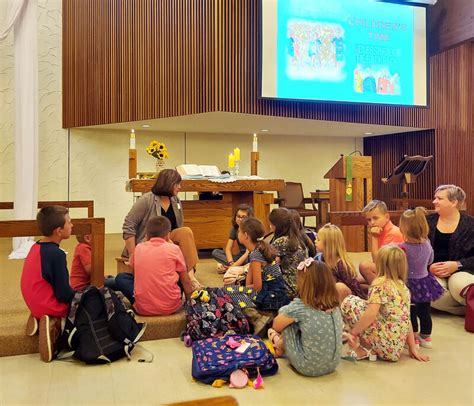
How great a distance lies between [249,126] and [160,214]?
483cm

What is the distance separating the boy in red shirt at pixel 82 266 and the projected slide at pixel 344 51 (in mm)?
4102

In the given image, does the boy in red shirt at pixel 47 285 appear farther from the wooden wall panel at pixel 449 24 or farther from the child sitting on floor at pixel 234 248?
the wooden wall panel at pixel 449 24

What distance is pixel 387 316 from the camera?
2.69m

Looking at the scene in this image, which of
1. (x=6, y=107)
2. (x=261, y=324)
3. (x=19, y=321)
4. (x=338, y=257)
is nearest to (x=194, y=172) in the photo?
(x=338, y=257)

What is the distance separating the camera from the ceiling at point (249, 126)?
7.31m

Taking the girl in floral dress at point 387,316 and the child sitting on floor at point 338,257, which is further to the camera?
the child sitting on floor at point 338,257

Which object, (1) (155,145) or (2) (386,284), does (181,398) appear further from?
(1) (155,145)

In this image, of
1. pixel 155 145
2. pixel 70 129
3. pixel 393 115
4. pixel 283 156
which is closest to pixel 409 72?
pixel 393 115

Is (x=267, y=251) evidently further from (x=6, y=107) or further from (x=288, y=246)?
(x=6, y=107)

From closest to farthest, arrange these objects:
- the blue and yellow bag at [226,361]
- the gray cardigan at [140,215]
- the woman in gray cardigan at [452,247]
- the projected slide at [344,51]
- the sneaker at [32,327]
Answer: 1. the blue and yellow bag at [226,361]
2. the sneaker at [32,327]
3. the woman in gray cardigan at [452,247]
4. the gray cardigan at [140,215]
5. the projected slide at [344,51]

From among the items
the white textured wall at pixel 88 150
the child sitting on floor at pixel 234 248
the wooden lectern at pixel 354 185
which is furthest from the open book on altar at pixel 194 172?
the white textured wall at pixel 88 150


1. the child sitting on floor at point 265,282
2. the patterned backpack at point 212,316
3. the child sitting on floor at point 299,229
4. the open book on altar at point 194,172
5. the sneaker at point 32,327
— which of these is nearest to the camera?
the sneaker at point 32,327

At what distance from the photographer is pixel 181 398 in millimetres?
2213

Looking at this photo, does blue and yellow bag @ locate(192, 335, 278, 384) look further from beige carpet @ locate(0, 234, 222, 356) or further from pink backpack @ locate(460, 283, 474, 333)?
pink backpack @ locate(460, 283, 474, 333)
